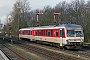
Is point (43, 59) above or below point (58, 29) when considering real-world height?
below

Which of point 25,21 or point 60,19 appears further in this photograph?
point 25,21

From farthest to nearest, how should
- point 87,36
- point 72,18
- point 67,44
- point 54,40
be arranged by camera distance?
point 72,18 < point 87,36 < point 54,40 < point 67,44

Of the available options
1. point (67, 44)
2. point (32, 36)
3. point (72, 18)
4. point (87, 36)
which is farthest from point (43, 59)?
point (72, 18)

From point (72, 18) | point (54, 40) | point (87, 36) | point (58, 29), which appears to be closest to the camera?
point (58, 29)

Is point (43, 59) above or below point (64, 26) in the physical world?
below

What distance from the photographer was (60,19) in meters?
60.7

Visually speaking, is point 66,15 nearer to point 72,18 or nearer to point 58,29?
point 72,18

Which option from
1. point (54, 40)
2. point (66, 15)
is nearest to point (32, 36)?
point (54, 40)

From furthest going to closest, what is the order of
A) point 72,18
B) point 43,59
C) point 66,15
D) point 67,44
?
point 66,15 → point 72,18 → point 67,44 → point 43,59

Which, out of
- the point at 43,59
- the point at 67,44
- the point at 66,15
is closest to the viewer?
the point at 43,59

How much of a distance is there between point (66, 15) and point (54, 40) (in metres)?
A: 33.3

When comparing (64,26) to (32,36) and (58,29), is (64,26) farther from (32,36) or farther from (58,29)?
(32,36)

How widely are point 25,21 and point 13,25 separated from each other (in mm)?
4154

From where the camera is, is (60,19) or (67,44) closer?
(67,44)
